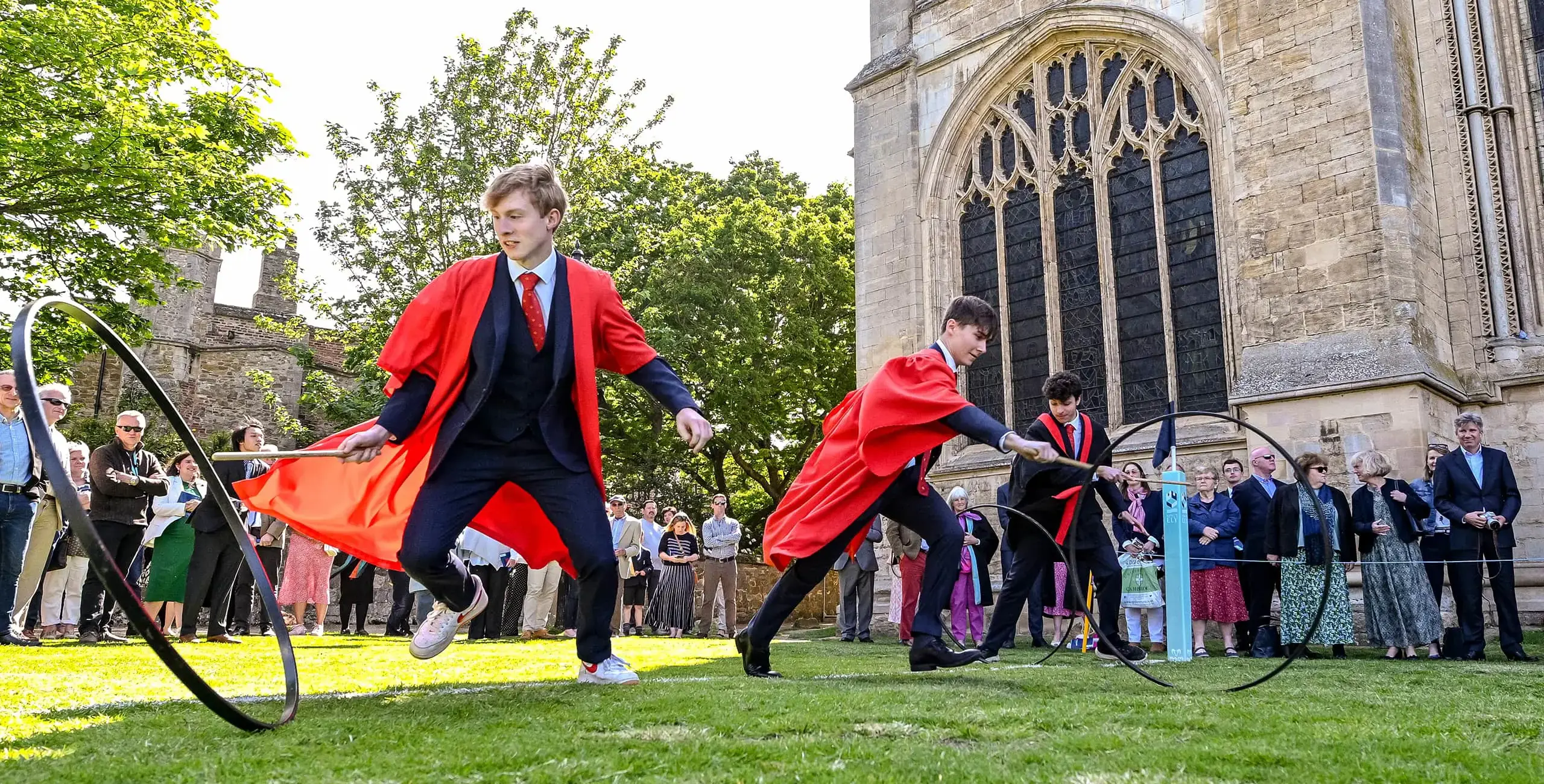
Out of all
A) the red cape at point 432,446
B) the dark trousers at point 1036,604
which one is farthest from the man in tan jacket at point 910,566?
the red cape at point 432,446

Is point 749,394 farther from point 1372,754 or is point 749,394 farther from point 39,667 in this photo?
point 1372,754

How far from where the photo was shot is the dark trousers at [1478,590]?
970cm

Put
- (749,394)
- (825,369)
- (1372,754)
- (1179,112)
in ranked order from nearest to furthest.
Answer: (1372,754)
(1179,112)
(749,394)
(825,369)

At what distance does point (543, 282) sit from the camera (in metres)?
4.95

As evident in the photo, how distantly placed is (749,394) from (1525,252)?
16.8 m

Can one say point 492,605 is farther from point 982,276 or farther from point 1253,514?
point 982,276

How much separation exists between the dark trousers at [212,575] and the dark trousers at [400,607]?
341 cm

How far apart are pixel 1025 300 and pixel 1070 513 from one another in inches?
427

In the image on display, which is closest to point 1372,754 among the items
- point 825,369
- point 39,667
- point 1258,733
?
point 1258,733

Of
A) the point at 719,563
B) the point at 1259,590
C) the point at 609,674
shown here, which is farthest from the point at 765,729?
the point at 719,563

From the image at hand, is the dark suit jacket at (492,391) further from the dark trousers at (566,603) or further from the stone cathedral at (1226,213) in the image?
the stone cathedral at (1226,213)

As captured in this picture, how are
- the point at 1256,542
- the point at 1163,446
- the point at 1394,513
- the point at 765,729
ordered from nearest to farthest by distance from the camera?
1. the point at 765,729
2. the point at 1394,513
3. the point at 1256,542
4. the point at 1163,446

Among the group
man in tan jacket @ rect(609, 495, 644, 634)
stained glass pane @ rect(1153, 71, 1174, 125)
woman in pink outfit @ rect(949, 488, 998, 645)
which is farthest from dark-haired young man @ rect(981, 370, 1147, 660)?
stained glass pane @ rect(1153, 71, 1174, 125)

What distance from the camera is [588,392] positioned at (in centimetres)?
488
